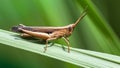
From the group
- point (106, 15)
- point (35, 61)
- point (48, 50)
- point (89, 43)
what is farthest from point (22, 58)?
point (106, 15)

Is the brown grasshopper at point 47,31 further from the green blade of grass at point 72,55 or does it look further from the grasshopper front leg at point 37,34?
the green blade of grass at point 72,55

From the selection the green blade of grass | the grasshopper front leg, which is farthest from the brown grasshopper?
the green blade of grass

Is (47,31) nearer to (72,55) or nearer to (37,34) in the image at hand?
(37,34)

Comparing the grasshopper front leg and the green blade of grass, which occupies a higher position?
the grasshopper front leg

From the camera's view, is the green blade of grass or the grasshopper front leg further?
the grasshopper front leg

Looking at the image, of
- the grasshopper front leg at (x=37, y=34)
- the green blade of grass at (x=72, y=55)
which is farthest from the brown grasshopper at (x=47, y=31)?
the green blade of grass at (x=72, y=55)

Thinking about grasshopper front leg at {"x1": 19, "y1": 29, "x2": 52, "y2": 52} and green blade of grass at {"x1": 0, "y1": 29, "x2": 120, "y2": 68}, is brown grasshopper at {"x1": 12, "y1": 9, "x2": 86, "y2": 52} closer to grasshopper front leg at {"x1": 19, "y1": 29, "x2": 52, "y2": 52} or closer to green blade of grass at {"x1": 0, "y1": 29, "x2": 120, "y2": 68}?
grasshopper front leg at {"x1": 19, "y1": 29, "x2": 52, "y2": 52}
